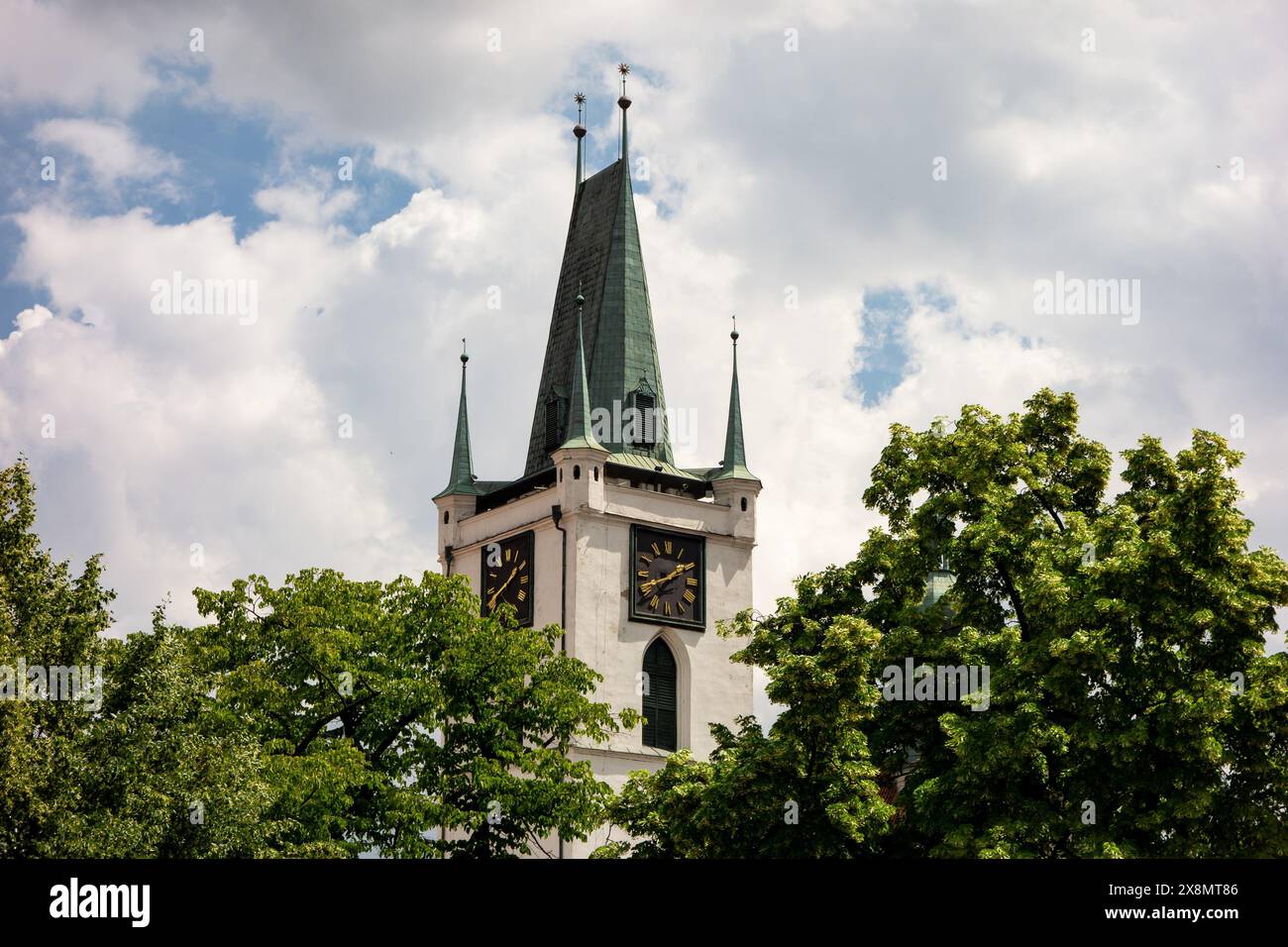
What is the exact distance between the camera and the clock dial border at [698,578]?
68938 mm

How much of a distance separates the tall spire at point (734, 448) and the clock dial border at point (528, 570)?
25.1 feet

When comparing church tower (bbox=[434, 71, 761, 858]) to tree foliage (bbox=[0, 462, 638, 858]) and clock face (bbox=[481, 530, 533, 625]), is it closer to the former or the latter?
clock face (bbox=[481, 530, 533, 625])

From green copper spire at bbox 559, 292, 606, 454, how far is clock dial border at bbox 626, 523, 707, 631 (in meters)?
3.48

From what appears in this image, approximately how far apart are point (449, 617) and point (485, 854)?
581cm

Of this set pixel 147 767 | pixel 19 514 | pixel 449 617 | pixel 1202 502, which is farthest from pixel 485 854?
pixel 1202 502

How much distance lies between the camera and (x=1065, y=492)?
33.3 m

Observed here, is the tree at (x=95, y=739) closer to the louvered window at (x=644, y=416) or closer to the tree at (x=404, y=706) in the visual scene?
the tree at (x=404, y=706)

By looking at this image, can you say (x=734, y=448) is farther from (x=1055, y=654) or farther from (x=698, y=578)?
(x=1055, y=654)

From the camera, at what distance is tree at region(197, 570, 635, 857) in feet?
135

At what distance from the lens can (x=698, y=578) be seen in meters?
70.9

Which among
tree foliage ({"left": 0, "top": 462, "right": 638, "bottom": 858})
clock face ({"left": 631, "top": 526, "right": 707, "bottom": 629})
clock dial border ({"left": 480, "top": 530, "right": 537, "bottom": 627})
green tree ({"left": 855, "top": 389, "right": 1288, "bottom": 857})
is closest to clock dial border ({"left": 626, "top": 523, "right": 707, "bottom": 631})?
clock face ({"left": 631, "top": 526, "right": 707, "bottom": 629})

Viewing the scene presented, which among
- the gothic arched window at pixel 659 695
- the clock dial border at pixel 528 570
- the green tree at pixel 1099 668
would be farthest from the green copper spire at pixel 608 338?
the green tree at pixel 1099 668
